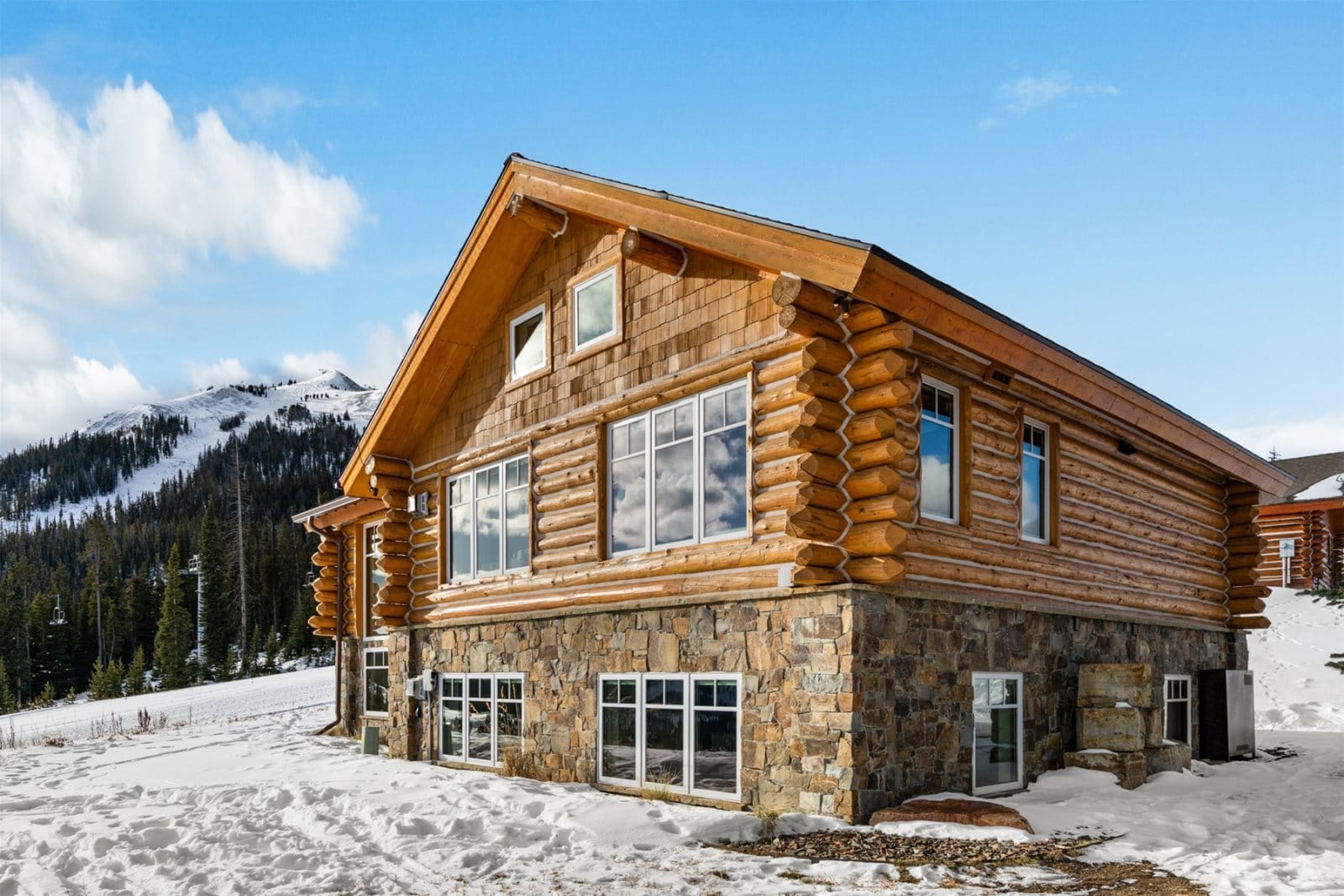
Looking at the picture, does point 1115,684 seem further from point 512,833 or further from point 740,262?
point 512,833

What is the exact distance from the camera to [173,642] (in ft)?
191

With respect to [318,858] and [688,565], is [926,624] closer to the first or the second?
[688,565]

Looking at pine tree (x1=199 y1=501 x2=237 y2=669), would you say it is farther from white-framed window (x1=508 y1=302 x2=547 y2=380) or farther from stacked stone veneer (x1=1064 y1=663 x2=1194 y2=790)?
stacked stone veneer (x1=1064 y1=663 x2=1194 y2=790)

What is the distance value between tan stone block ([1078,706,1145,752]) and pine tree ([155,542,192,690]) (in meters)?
53.8

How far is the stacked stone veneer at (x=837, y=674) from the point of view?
10.0 metres

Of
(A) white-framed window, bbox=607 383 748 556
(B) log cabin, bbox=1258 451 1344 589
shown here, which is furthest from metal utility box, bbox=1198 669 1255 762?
(B) log cabin, bbox=1258 451 1344 589

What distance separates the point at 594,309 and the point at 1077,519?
696cm

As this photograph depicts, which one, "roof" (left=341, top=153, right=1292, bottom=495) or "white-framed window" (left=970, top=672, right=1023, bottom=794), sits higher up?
"roof" (left=341, top=153, right=1292, bottom=495)

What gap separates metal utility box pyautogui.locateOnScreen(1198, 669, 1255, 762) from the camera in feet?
53.8

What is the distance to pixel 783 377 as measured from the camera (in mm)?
10992

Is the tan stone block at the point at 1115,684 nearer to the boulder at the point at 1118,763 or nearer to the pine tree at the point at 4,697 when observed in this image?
the boulder at the point at 1118,763

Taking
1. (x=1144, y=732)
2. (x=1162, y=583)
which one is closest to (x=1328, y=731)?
(x=1162, y=583)

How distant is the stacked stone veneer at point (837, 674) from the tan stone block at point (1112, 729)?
0.95 ft

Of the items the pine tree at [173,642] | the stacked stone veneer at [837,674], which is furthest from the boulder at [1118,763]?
the pine tree at [173,642]
